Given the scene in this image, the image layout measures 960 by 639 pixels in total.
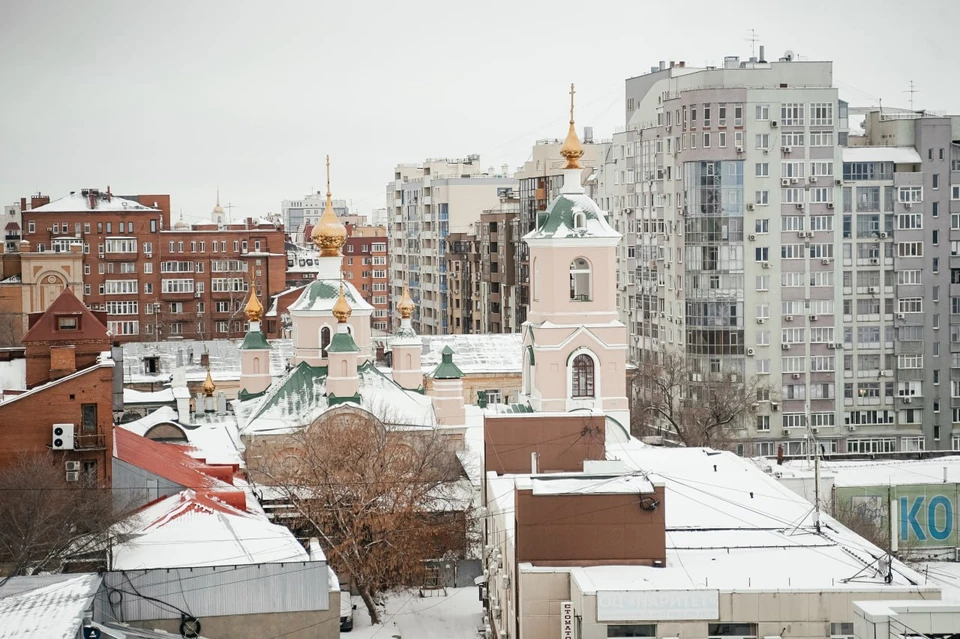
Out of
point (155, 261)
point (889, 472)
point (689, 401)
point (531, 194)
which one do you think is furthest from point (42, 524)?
point (155, 261)

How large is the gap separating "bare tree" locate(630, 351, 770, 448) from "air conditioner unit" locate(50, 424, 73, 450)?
28277 mm

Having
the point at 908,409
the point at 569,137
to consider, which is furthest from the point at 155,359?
the point at 908,409

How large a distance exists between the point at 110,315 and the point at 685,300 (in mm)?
40045

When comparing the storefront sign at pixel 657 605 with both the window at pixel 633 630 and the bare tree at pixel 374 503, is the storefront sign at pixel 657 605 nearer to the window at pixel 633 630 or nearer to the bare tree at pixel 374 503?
the window at pixel 633 630

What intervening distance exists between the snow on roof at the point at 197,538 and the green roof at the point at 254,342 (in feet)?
63.0

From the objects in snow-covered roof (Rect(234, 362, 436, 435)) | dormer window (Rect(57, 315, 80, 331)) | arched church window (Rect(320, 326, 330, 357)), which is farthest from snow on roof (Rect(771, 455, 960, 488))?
dormer window (Rect(57, 315, 80, 331))

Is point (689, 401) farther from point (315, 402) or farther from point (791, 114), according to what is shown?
point (315, 402)

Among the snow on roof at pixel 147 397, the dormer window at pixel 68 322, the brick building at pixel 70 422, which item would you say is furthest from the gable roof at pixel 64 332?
the snow on roof at pixel 147 397

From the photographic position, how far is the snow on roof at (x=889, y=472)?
156 ft

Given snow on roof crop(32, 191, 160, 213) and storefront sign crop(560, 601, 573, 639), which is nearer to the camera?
storefront sign crop(560, 601, 573, 639)

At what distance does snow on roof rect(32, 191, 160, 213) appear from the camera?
9144cm

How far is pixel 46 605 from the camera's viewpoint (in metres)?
26.5

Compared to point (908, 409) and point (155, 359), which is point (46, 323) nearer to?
point (155, 359)

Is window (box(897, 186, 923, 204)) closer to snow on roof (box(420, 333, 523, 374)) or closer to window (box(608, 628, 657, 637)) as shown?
snow on roof (box(420, 333, 523, 374))
